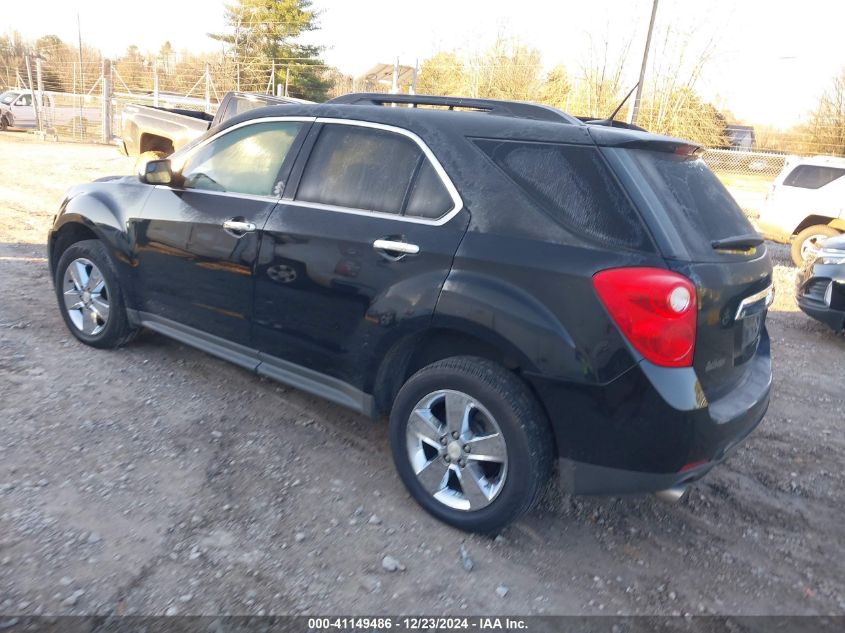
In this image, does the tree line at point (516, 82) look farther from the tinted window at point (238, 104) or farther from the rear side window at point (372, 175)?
the rear side window at point (372, 175)

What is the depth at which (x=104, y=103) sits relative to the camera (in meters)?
22.8

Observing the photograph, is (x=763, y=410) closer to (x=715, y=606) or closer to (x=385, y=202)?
(x=715, y=606)

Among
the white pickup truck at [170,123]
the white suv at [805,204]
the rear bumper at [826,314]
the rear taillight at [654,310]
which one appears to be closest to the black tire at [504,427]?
the rear taillight at [654,310]

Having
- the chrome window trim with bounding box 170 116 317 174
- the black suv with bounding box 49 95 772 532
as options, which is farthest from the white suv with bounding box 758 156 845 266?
the chrome window trim with bounding box 170 116 317 174

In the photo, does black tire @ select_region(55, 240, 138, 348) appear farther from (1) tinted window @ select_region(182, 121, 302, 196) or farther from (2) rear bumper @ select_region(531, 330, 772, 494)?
(2) rear bumper @ select_region(531, 330, 772, 494)

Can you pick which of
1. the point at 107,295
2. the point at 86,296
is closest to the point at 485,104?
the point at 107,295

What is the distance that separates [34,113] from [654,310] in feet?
95.6

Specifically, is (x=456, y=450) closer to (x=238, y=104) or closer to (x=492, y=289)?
(x=492, y=289)

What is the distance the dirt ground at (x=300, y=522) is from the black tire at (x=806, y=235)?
6.72 m

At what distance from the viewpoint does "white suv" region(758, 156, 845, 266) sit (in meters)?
10.1

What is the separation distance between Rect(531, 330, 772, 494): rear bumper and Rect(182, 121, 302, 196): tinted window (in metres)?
1.95

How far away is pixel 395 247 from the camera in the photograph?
3068mm

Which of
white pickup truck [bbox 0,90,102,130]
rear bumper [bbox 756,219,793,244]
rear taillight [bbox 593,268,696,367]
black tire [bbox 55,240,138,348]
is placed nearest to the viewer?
rear taillight [bbox 593,268,696,367]

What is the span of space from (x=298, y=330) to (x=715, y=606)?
2.22 meters
